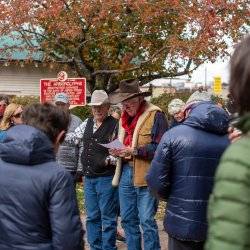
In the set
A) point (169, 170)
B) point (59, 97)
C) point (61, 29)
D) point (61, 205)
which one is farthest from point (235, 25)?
point (61, 205)

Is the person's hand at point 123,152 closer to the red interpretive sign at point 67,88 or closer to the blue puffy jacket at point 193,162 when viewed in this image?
the blue puffy jacket at point 193,162

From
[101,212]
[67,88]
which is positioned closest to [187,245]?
[101,212]

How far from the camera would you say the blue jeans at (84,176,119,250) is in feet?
20.6

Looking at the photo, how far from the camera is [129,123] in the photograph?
608 cm

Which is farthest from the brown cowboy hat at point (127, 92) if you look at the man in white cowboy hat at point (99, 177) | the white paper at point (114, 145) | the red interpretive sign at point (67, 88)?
the red interpretive sign at point (67, 88)

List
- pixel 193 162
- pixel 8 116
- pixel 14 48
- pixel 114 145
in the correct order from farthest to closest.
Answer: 1. pixel 14 48
2. pixel 8 116
3. pixel 114 145
4. pixel 193 162

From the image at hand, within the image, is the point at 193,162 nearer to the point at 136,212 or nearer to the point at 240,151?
the point at 136,212

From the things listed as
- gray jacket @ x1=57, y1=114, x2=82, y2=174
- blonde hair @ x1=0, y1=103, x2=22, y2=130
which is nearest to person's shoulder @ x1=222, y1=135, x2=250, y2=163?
gray jacket @ x1=57, y1=114, x2=82, y2=174

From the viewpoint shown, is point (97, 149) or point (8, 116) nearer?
point (97, 149)

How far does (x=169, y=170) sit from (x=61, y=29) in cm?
1203

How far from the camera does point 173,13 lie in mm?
15586

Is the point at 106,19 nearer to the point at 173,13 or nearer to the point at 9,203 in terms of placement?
the point at 173,13

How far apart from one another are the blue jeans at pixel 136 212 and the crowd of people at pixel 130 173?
1 centimetres

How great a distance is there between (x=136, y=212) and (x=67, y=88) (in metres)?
6.60
